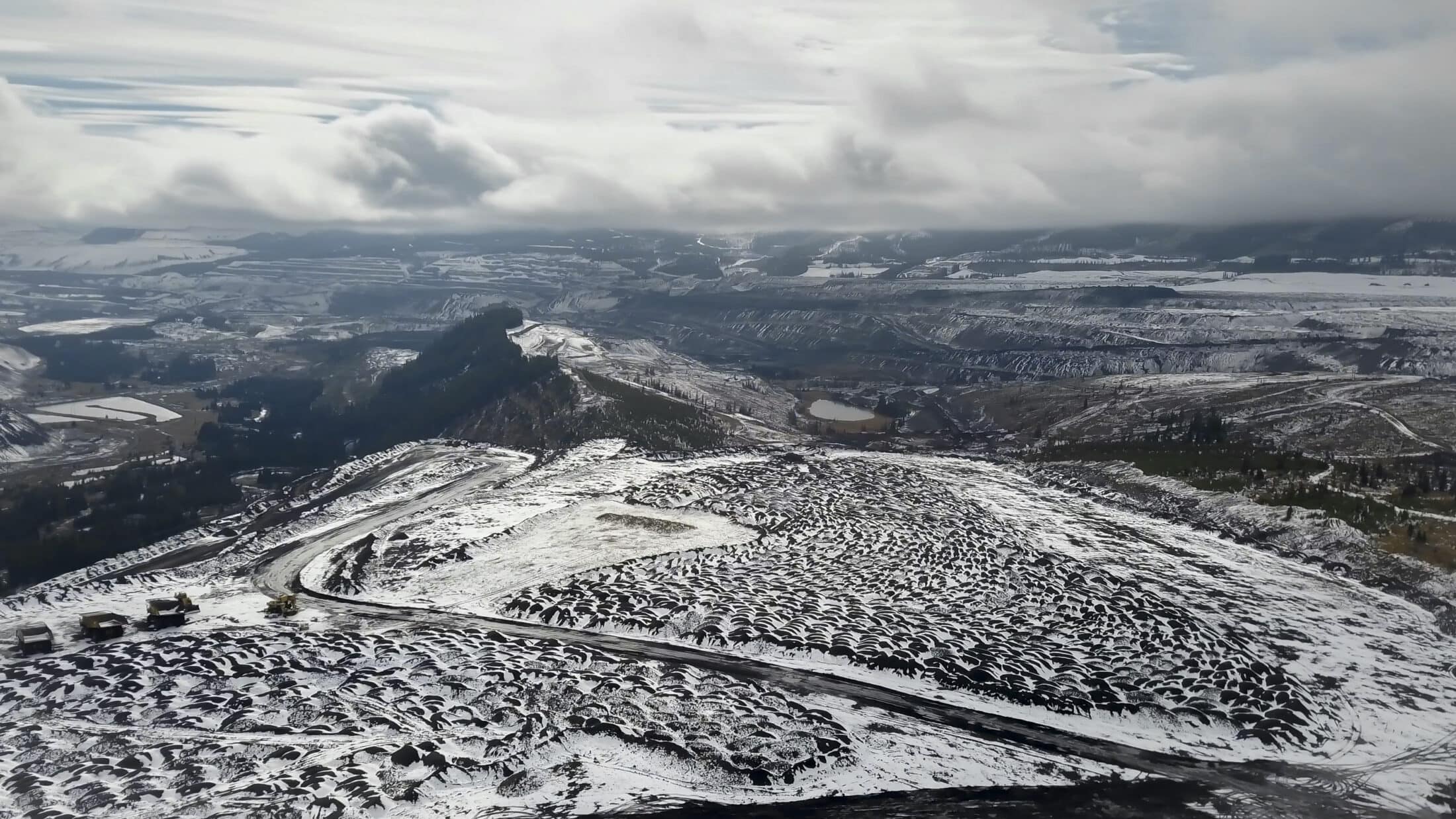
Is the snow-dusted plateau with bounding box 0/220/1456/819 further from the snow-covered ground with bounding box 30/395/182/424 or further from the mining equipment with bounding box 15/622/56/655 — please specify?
the snow-covered ground with bounding box 30/395/182/424

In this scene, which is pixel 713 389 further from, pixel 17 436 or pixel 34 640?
pixel 34 640

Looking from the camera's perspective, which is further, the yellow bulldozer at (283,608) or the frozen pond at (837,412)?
the frozen pond at (837,412)

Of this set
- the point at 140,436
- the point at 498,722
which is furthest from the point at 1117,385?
the point at 140,436

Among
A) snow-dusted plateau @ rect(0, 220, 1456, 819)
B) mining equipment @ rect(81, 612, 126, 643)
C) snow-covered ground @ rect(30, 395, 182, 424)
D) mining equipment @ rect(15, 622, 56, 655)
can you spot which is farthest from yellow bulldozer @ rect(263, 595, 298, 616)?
snow-covered ground @ rect(30, 395, 182, 424)

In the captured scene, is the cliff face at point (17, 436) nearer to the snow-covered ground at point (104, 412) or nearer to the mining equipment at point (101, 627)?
the snow-covered ground at point (104, 412)

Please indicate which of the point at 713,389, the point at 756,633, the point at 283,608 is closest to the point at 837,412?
the point at 713,389

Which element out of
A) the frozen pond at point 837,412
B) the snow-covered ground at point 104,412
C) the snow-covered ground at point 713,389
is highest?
the snow-covered ground at point 713,389

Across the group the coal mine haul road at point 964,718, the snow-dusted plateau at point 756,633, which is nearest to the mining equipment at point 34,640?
the snow-dusted plateau at point 756,633
